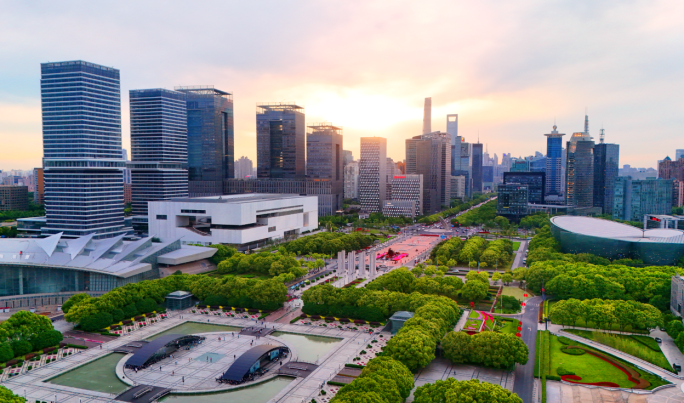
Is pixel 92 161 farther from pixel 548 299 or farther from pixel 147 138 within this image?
pixel 548 299

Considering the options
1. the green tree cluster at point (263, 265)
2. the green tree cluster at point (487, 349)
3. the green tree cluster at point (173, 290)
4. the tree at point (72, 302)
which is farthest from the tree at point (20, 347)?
the green tree cluster at point (487, 349)

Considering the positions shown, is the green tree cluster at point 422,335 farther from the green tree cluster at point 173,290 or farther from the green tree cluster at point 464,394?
the green tree cluster at point 173,290

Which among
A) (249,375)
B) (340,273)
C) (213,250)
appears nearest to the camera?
(249,375)

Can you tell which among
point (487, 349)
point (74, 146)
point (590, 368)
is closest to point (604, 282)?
point (590, 368)

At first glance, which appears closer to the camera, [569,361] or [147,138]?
[569,361]

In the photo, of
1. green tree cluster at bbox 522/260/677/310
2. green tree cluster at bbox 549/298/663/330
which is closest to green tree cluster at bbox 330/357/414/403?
green tree cluster at bbox 549/298/663/330

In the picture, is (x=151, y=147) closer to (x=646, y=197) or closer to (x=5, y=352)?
(x=5, y=352)

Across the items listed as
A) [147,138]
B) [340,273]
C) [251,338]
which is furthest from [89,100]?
[251,338]
